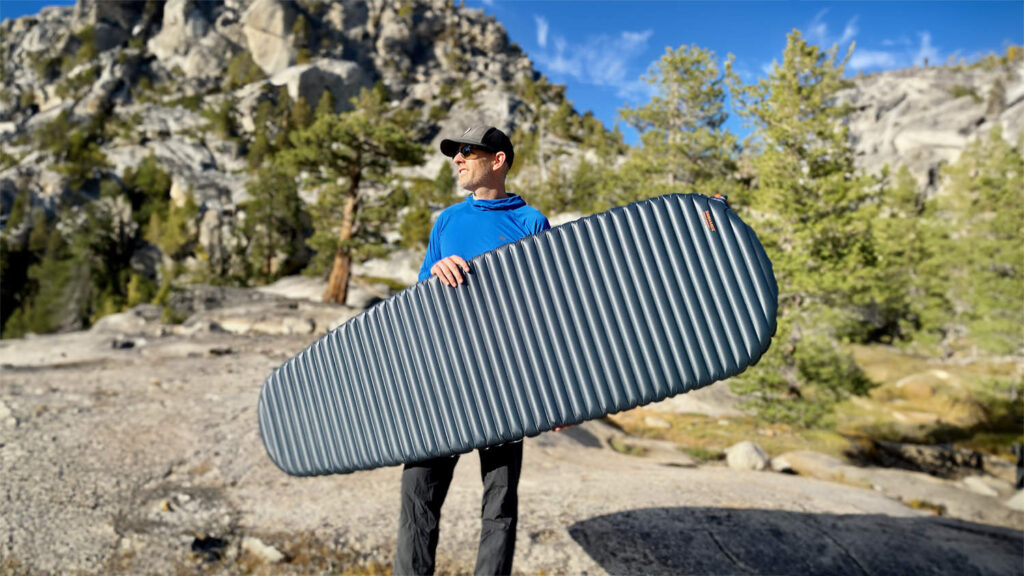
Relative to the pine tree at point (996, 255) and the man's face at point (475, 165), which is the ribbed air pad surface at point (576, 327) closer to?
the man's face at point (475, 165)

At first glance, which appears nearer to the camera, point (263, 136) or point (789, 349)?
point (789, 349)

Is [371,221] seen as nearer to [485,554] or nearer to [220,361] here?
[220,361]

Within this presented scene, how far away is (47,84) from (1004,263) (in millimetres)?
151356

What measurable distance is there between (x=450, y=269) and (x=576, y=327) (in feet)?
2.99

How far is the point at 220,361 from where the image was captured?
1368 centimetres

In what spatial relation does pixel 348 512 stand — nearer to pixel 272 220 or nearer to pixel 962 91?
pixel 272 220

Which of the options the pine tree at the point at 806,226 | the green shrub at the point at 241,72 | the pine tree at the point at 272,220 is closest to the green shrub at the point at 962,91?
the pine tree at the point at 806,226

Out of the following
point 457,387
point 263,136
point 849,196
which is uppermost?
point 263,136

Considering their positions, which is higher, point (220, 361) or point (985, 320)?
point (220, 361)

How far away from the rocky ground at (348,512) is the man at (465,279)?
1.35 metres

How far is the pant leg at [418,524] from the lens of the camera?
3016mm

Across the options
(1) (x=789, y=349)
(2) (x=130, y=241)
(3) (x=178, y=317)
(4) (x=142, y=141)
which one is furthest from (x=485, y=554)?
(4) (x=142, y=141)

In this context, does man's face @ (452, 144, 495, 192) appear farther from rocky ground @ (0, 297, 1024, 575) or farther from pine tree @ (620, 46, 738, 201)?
pine tree @ (620, 46, 738, 201)

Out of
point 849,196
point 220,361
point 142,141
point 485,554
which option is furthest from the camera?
point 142,141
